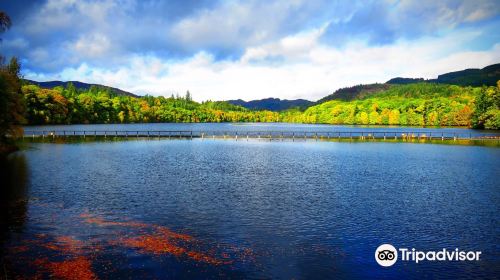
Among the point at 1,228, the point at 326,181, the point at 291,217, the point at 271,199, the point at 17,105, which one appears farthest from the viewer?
the point at 17,105

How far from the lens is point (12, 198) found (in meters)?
32.1

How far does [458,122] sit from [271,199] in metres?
195

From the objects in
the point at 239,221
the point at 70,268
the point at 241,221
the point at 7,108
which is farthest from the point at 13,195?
the point at 7,108

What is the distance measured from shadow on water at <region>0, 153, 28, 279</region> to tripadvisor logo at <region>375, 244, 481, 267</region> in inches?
709

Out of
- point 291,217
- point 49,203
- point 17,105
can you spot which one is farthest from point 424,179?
point 17,105

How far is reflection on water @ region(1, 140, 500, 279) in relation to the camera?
61.5 feet

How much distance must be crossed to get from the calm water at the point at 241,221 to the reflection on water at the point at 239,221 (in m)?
0.09

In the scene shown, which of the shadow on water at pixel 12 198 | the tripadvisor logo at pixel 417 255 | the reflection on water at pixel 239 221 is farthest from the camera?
the shadow on water at pixel 12 198

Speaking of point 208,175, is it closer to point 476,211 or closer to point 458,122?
point 476,211

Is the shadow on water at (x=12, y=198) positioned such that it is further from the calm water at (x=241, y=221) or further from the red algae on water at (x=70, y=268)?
the red algae on water at (x=70, y=268)

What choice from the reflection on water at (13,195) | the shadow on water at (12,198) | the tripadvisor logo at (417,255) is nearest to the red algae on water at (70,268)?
the shadow on water at (12,198)

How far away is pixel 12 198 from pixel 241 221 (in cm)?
1977

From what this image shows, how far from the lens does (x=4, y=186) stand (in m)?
37.3

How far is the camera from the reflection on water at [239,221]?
1873cm
